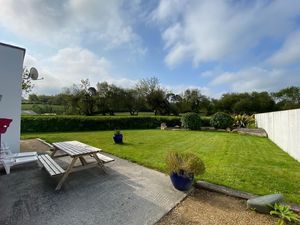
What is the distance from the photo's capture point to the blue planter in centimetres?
390

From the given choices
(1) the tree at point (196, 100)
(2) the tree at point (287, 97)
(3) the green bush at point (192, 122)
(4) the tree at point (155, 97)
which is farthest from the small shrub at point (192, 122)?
(2) the tree at point (287, 97)

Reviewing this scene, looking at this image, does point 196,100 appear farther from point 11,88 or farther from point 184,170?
point 184,170

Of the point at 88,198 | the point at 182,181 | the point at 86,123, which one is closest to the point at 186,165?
the point at 182,181

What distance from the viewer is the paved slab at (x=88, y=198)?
2910 millimetres

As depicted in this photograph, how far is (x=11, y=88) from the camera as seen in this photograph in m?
6.07

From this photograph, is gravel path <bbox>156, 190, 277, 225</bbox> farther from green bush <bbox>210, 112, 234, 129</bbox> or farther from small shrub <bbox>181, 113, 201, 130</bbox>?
green bush <bbox>210, 112, 234, 129</bbox>

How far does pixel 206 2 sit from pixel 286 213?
698 centimetres

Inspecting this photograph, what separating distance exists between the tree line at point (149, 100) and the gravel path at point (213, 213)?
84.5 ft

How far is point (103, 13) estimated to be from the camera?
7.93 m

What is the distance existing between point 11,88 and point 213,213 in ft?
21.2

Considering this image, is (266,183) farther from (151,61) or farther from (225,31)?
(151,61)

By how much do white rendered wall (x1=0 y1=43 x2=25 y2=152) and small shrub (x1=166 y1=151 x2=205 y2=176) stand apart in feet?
16.7

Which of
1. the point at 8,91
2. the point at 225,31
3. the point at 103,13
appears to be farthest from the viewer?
the point at 225,31

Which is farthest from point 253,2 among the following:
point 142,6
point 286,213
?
point 286,213
